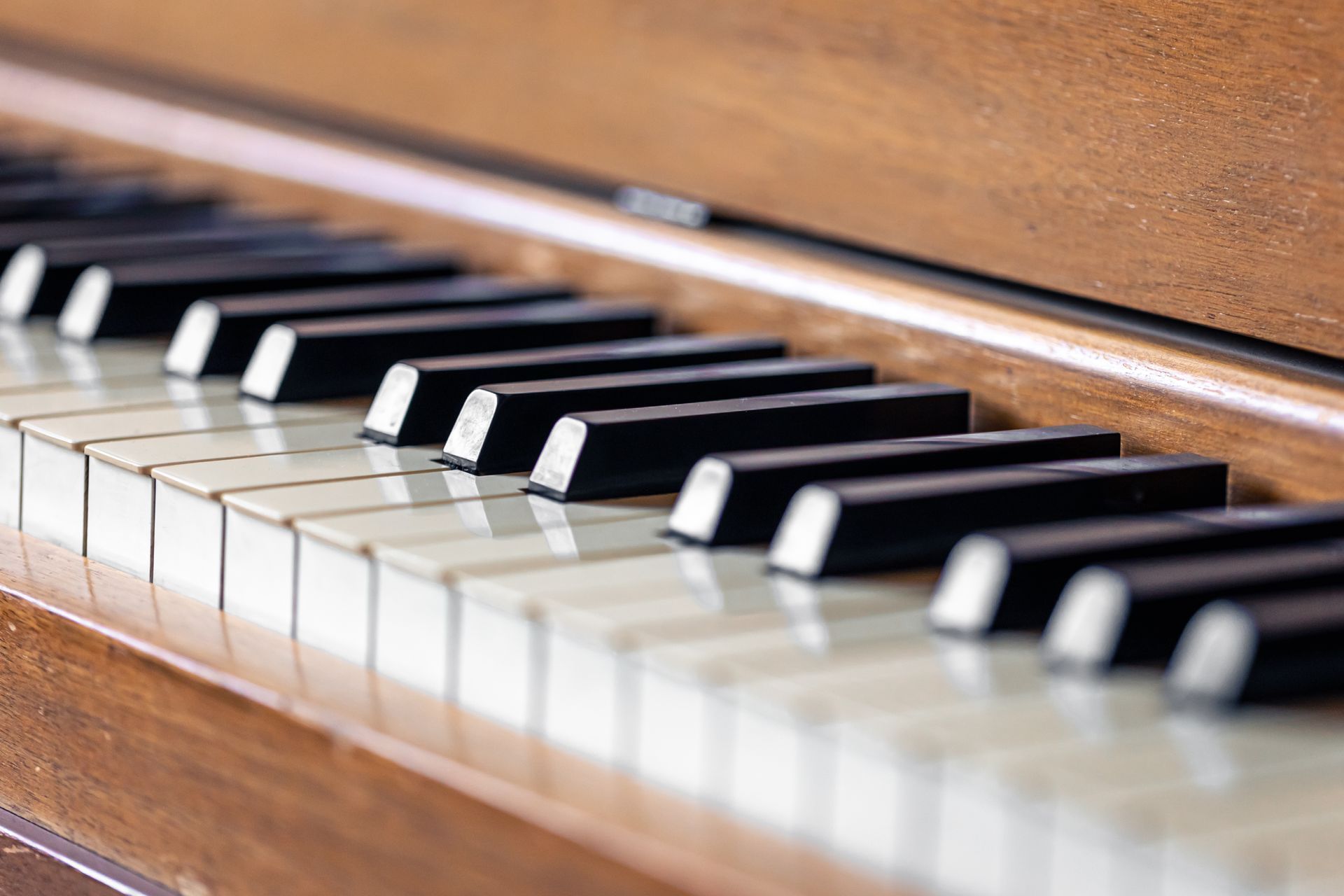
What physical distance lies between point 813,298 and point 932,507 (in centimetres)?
44

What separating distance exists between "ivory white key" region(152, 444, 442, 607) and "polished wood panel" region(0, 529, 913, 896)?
0.06ft

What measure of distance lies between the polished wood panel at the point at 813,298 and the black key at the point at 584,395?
76 mm

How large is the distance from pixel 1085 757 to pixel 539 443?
20.2 inches

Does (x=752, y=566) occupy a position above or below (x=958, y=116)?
below

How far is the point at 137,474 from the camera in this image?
106cm

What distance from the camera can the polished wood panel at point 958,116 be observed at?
3.43 feet

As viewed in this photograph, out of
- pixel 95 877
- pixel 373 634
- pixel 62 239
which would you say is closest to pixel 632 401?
pixel 373 634

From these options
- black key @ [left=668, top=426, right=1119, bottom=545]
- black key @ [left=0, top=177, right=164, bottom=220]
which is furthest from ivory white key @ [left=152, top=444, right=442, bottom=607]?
black key @ [left=0, top=177, right=164, bottom=220]

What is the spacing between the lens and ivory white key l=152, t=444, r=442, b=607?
1011 mm

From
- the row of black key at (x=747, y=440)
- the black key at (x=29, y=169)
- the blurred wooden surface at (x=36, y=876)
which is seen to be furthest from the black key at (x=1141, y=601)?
the black key at (x=29, y=169)

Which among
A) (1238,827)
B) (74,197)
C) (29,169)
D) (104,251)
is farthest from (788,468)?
(29,169)

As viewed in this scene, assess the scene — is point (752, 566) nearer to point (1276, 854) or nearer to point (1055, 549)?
point (1055, 549)

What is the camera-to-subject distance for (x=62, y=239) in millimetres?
1667

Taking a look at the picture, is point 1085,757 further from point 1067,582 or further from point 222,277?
point 222,277
